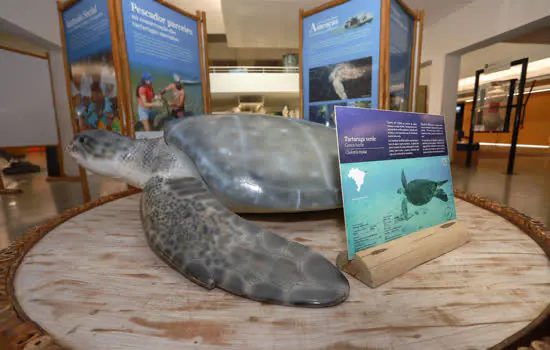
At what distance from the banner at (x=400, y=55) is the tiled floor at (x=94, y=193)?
1397mm

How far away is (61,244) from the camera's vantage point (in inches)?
32.3

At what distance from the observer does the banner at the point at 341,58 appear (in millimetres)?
1835

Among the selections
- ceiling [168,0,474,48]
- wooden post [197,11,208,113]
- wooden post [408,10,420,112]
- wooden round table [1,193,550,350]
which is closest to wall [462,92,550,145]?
ceiling [168,0,474,48]

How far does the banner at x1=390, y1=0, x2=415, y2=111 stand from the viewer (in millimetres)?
1893

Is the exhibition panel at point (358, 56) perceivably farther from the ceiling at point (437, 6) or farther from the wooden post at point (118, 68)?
the ceiling at point (437, 6)

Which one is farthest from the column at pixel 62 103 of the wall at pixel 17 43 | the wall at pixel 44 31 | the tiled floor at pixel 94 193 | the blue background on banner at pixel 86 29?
the blue background on banner at pixel 86 29

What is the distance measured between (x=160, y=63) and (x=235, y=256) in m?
1.81

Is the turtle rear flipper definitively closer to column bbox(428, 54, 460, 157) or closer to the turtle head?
the turtle head

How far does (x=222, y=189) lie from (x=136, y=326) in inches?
18.2

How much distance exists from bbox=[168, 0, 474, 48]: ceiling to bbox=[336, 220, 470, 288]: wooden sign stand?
4.45 meters

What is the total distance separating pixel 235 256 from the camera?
59 cm

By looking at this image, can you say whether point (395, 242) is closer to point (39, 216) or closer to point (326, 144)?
point (326, 144)

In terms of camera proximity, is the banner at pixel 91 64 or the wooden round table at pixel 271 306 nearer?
the wooden round table at pixel 271 306

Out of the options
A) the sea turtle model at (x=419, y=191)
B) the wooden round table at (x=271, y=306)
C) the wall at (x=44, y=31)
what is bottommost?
the wooden round table at (x=271, y=306)
